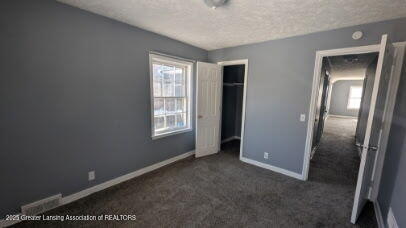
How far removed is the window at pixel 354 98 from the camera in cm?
946

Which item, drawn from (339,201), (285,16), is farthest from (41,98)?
(339,201)

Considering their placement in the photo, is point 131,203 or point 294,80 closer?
point 131,203

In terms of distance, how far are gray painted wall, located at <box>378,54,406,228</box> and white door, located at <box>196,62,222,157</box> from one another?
2.68 m

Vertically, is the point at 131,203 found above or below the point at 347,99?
below

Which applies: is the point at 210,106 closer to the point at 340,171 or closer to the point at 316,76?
the point at 316,76

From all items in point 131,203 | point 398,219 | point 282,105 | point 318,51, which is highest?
point 318,51

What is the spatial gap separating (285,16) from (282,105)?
1.45 meters

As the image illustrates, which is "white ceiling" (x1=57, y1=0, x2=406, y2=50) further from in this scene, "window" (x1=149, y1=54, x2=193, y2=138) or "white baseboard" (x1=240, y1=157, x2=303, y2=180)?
"white baseboard" (x1=240, y1=157, x2=303, y2=180)

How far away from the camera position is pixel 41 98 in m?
1.78

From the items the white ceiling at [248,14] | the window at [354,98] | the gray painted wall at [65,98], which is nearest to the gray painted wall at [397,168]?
the white ceiling at [248,14]

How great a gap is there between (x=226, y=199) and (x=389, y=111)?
238cm

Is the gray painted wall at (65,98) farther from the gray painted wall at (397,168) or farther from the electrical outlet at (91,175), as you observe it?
the gray painted wall at (397,168)

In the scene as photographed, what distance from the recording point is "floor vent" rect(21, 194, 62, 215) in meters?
→ 1.77

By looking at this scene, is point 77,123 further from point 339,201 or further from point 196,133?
point 339,201
